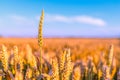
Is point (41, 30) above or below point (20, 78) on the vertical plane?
above

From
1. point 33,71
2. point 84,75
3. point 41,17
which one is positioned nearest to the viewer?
point 41,17

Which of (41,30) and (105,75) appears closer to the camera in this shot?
(41,30)

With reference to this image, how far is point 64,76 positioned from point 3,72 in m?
0.36

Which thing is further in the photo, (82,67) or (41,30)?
(82,67)

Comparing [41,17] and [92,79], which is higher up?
[41,17]

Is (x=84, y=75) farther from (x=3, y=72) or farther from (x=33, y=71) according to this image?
(x=3, y=72)

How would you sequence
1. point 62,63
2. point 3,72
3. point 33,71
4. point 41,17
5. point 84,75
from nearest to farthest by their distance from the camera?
point 41,17 < point 62,63 < point 3,72 < point 33,71 < point 84,75

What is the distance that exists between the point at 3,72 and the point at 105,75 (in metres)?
0.49

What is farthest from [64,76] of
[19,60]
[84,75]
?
[84,75]

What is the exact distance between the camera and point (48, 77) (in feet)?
5.01

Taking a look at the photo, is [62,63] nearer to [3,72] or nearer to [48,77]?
[48,77]

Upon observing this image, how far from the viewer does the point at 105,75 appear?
1594 millimetres

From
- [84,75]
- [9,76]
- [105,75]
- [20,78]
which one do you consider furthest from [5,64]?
[84,75]

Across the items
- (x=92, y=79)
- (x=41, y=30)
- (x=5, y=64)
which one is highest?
(x=41, y=30)
